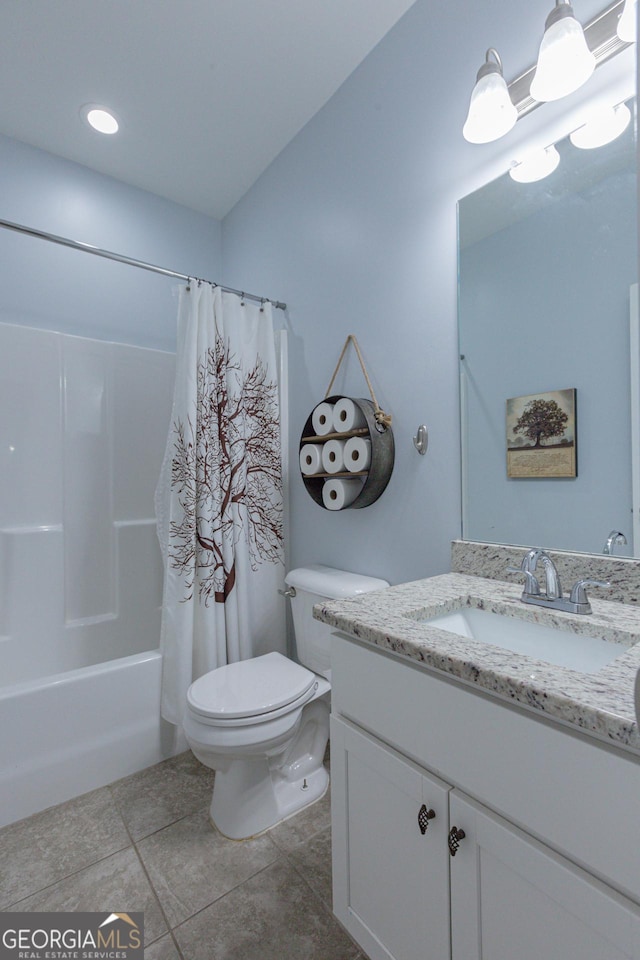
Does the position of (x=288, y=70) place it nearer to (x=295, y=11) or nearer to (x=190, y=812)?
(x=295, y=11)

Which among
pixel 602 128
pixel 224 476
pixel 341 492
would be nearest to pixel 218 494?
pixel 224 476

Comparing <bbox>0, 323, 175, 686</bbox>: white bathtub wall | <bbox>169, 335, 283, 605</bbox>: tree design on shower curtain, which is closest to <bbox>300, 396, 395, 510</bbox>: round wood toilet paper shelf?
<bbox>169, 335, 283, 605</bbox>: tree design on shower curtain

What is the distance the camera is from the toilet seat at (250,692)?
1335 mm

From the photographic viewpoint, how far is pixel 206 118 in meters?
2.03

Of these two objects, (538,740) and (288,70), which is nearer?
(538,740)

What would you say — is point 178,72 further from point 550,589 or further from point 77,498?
point 550,589

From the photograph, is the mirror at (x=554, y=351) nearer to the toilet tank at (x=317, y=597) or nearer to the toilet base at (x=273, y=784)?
the toilet tank at (x=317, y=597)

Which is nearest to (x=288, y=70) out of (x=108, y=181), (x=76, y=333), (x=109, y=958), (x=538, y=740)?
(x=108, y=181)

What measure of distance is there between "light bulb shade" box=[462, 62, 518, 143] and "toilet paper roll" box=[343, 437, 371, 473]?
93 cm

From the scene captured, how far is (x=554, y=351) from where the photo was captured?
→ 117cm

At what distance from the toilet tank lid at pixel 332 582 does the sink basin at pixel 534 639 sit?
0.46m

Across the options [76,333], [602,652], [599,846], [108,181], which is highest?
[108,181]

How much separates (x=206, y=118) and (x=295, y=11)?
2.03 feet

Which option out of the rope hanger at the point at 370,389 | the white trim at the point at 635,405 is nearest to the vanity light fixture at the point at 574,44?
the white trim at the point at 635,405
